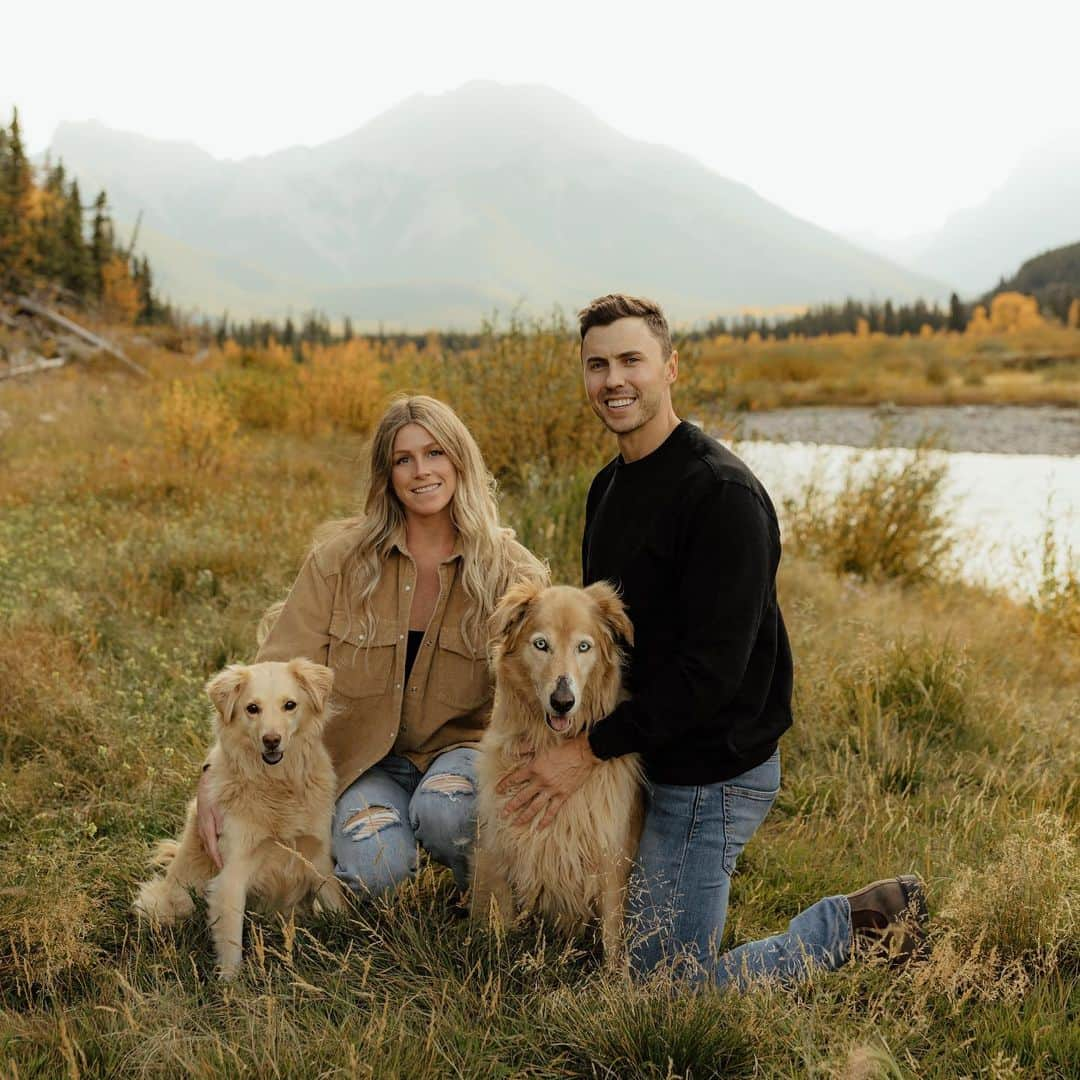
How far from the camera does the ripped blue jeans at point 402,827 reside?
3.42 metres

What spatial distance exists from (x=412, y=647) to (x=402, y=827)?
75cm

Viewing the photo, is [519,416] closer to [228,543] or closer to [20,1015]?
[228,543]

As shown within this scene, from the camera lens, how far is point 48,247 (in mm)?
30312

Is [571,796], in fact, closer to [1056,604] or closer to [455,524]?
[455,524]

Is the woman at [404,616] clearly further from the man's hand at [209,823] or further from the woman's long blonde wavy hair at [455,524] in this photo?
the man's hand at [209,823]

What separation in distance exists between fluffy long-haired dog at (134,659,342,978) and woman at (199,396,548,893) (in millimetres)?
289

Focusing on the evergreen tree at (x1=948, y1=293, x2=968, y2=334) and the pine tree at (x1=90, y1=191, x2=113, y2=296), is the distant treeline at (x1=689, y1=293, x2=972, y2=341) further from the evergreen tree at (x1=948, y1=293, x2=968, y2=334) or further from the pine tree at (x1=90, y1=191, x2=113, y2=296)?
the pine tree at (x1=90, y1=191, x2=113, y2=296)

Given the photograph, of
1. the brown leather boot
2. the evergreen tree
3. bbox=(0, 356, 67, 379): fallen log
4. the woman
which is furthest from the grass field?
the evergreen tree

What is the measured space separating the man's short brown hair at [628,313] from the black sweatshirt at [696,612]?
35cm

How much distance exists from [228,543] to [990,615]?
6.65 m

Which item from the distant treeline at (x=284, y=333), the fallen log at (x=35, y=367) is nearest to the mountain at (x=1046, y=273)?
the distant treeline at (x=284, y=333)

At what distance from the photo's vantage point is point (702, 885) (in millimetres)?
3113

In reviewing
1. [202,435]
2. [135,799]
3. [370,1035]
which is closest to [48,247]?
[202,435]

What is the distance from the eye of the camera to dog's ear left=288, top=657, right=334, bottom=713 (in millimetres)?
3346
